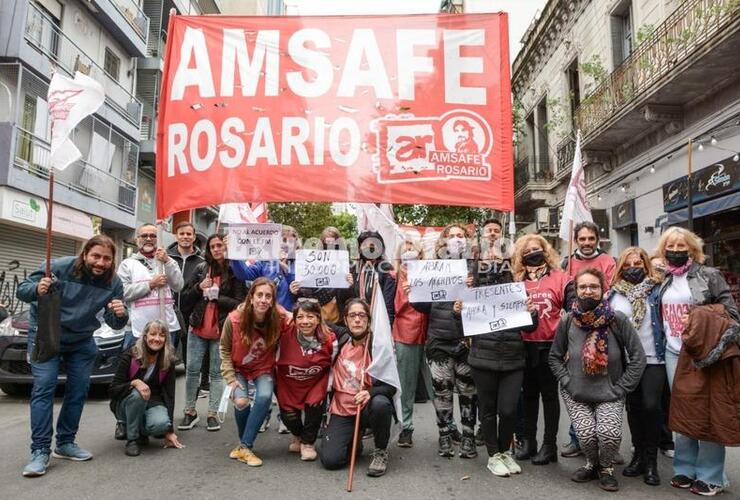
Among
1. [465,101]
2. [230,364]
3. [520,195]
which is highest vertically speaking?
[520,195]

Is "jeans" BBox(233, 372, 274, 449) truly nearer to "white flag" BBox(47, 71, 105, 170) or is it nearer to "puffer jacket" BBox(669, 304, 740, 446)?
"white flag" BBox(47, 71, 105, 170)

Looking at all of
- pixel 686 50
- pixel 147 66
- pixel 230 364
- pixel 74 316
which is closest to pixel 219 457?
pixel 230 364

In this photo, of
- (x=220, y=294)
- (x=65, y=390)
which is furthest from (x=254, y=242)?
(x=65, y=390)

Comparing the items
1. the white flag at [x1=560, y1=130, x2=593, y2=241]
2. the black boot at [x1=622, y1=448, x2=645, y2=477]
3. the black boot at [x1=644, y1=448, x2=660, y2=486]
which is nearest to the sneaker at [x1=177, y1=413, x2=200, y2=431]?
the black boot at [x1=622, y1=448, x2=645, y2=477]

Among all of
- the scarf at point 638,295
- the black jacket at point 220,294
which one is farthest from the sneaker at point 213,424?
the scarf at point 638,295

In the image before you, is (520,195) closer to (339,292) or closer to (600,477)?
(339,292)

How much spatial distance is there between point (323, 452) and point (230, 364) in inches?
42.8

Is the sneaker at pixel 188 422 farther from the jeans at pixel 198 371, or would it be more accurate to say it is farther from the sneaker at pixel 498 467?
the sneaker at pixel 498 467

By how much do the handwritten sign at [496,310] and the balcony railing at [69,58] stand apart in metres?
12.7

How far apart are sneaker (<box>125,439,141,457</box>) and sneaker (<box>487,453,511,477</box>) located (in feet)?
9.60

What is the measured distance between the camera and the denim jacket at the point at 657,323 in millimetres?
4273

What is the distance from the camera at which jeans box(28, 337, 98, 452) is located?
4.27m

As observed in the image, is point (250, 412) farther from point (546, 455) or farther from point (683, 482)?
point (683, 482)

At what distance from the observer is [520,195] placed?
67.9ft
